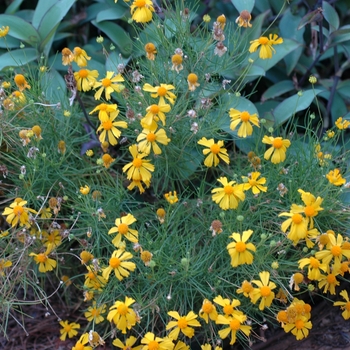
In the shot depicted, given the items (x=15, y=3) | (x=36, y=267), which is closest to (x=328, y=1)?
(x=15, y=3)

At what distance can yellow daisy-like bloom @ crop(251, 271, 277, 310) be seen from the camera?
1.43m

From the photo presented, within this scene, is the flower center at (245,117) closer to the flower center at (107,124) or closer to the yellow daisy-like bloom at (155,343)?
the flower center at (107,124)

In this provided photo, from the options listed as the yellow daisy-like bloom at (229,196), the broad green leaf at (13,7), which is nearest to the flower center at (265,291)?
the yellow daisy-like bloom at (229,196)

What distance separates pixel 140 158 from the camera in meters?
1.57

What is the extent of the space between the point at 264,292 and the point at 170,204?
0.39m

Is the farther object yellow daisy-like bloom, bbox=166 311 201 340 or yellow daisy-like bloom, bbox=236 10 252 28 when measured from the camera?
yellow daisy-like bloom, bbox=236 10 252 28

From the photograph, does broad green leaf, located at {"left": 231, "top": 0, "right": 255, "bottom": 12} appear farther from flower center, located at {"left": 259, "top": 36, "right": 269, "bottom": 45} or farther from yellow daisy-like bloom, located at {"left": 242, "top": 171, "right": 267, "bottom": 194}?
yellow daisy-like bloom, located at {"left": 242, "top": 171, "right": 267, "bottom": 194}

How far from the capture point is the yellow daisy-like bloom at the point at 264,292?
1.43 m

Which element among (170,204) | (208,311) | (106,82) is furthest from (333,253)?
(106,82)

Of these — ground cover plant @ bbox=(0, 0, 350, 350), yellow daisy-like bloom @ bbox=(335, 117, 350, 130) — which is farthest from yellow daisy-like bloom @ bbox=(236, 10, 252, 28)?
yellow daisy-like bloom @ bbox=(335, 117, 350, 130)

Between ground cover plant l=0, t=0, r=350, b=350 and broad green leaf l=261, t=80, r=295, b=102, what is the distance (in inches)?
4.8

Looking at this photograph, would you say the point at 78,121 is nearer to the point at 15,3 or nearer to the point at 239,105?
the point at 239,105

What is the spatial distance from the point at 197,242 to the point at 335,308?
58 cm

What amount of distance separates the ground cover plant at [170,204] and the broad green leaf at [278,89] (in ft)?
0.40
